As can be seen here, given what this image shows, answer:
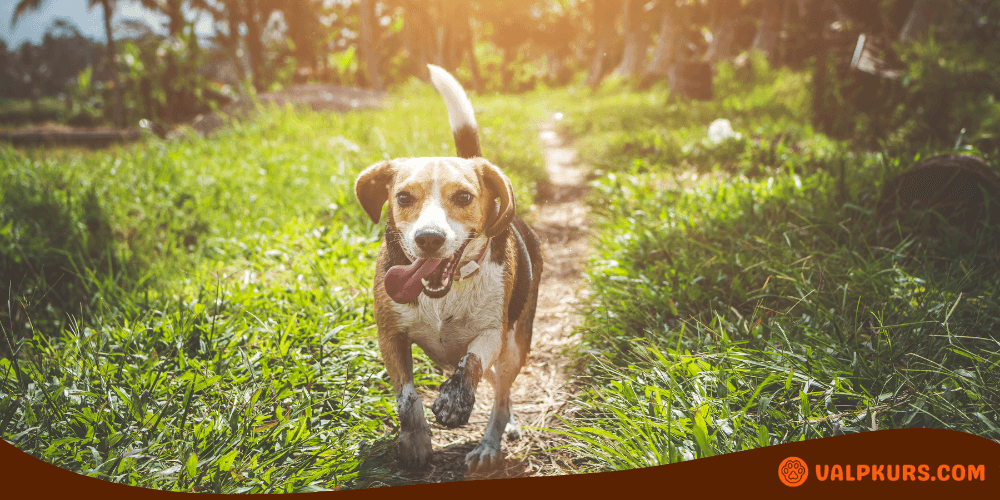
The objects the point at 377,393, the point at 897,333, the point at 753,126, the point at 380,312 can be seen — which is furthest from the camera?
the point at 753,126

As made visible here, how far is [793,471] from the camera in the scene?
1.41 metres

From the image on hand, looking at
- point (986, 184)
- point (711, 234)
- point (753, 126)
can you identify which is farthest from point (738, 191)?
point (753, 126)

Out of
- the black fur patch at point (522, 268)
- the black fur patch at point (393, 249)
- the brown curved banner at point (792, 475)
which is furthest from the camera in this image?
the black fur patch at point (522, 268)

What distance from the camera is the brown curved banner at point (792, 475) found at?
54.4 inches

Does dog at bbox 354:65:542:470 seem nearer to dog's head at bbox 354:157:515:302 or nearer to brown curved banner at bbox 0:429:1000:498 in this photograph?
dog's head at bbox 354:157:515:302

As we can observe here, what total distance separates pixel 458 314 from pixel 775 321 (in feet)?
A: 5.35

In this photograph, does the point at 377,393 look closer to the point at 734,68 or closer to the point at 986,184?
the point at 986,184

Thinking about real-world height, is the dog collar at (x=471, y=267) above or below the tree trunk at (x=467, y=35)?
below

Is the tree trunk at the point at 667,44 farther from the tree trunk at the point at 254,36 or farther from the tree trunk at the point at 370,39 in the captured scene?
the tree trunk at the point at 254,36

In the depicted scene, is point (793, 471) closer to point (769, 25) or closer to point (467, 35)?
point (467, 35)

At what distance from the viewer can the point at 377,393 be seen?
2.47 m

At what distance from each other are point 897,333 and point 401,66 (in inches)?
752

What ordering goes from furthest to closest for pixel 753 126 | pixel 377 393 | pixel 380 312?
pixel 753 126, pixel 377 393, pixel 380 312

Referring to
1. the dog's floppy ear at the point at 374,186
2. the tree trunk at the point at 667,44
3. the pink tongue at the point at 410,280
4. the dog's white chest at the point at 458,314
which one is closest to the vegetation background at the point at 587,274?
the dog's white chest at the point at 458,314
